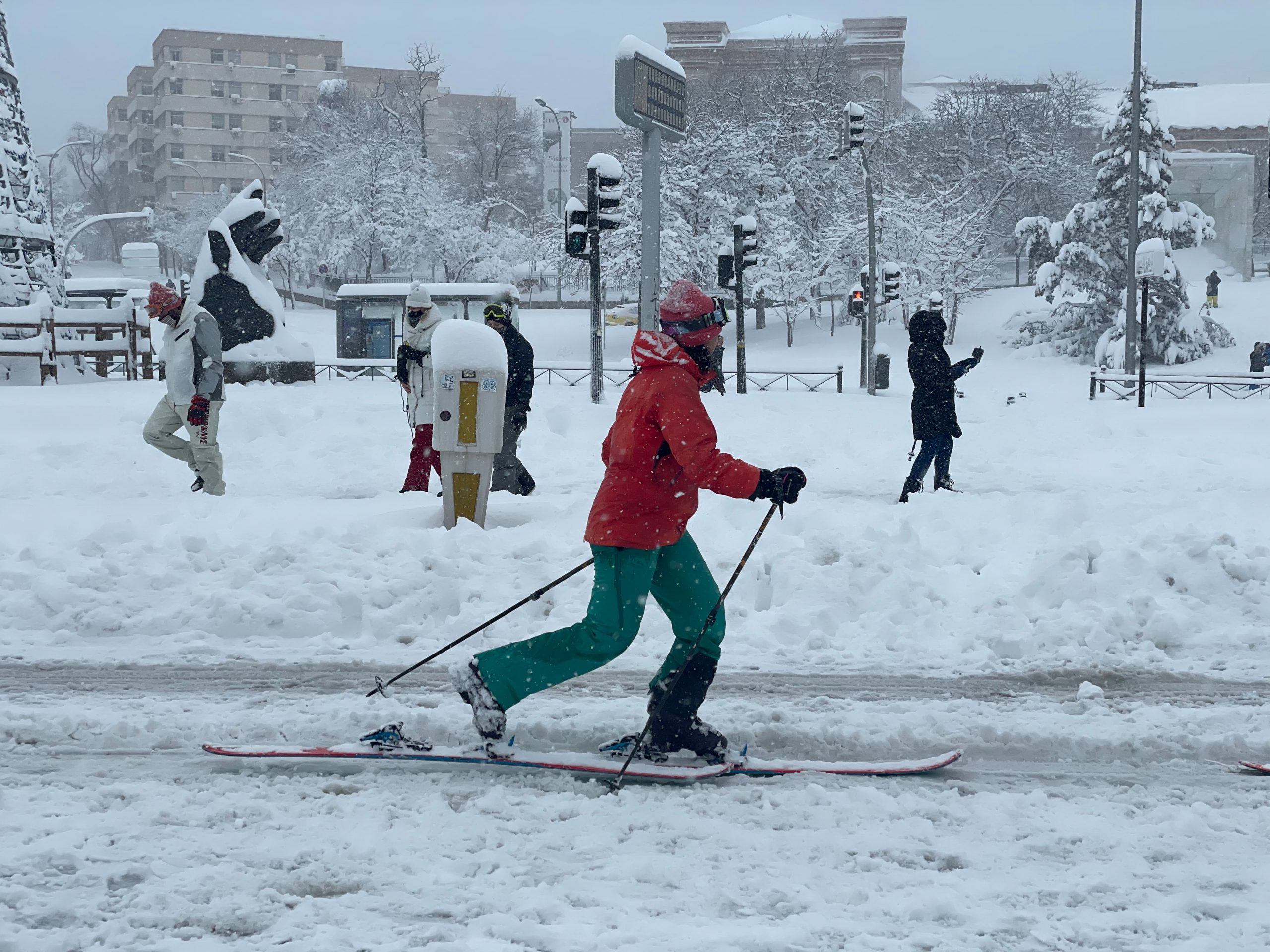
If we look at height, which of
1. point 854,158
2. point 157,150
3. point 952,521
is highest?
point 157,150

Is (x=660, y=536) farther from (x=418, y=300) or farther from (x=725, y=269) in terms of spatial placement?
(x=725, y=269)

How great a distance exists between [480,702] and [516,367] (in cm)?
592

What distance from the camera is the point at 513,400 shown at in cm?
980

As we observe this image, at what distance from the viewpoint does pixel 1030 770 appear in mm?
4191

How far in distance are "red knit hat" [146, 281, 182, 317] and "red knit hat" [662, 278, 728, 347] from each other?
611 cm

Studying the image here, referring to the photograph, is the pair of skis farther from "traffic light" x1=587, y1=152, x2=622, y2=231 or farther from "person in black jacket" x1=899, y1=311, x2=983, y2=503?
"traffic light" x1=587, y1=152, x2=622, y2=231

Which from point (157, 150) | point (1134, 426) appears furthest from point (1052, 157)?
point (157, 150)

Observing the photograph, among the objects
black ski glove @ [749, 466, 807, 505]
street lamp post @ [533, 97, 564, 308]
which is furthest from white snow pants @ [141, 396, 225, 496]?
street lamp post @ [533, 97, 564, 308]

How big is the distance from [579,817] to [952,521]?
4368mm

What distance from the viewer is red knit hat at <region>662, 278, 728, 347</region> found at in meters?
3.93

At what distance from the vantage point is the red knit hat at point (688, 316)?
3926mm

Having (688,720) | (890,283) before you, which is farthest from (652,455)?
(890,283)

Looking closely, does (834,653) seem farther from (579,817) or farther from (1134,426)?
(1134,426)

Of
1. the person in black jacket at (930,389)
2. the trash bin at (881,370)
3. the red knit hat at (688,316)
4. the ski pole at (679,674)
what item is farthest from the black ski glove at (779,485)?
the trash bin at (881,370)
